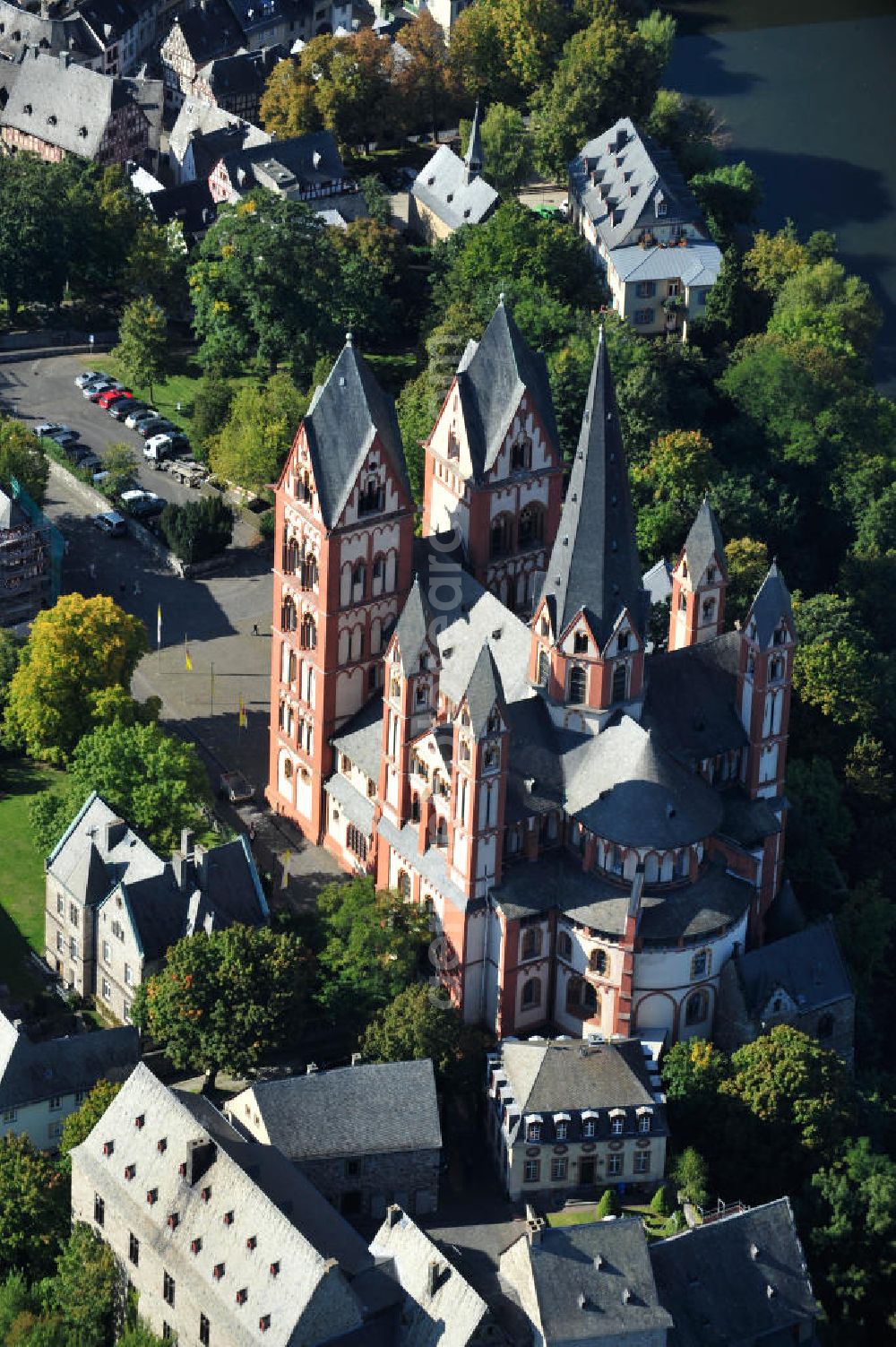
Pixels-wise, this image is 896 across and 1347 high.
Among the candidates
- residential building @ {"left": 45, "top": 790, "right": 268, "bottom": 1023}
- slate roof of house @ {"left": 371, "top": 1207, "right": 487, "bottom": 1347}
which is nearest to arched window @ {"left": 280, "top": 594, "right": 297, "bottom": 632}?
residential building @ {"left": 45, "top": 790, "right": 268, "bottom": 1023}

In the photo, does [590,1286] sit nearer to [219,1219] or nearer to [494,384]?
[219,1219]

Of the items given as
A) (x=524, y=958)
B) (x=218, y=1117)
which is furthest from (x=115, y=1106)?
(x=524, y=958)

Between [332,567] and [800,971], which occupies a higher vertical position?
[332,567]

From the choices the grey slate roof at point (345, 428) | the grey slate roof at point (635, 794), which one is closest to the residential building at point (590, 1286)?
the grey slate roof at point (635, 794)

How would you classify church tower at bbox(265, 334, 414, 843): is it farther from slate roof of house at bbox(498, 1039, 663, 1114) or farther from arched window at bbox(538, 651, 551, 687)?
slate roof of house at bbox(498, 1039, 663, 1114)

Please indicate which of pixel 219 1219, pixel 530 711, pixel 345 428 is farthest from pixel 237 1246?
pixel 345 428

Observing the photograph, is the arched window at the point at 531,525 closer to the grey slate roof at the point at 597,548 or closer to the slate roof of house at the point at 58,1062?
the grey slate roof at the point at 597,548

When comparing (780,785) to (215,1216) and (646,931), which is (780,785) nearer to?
(646,931)
